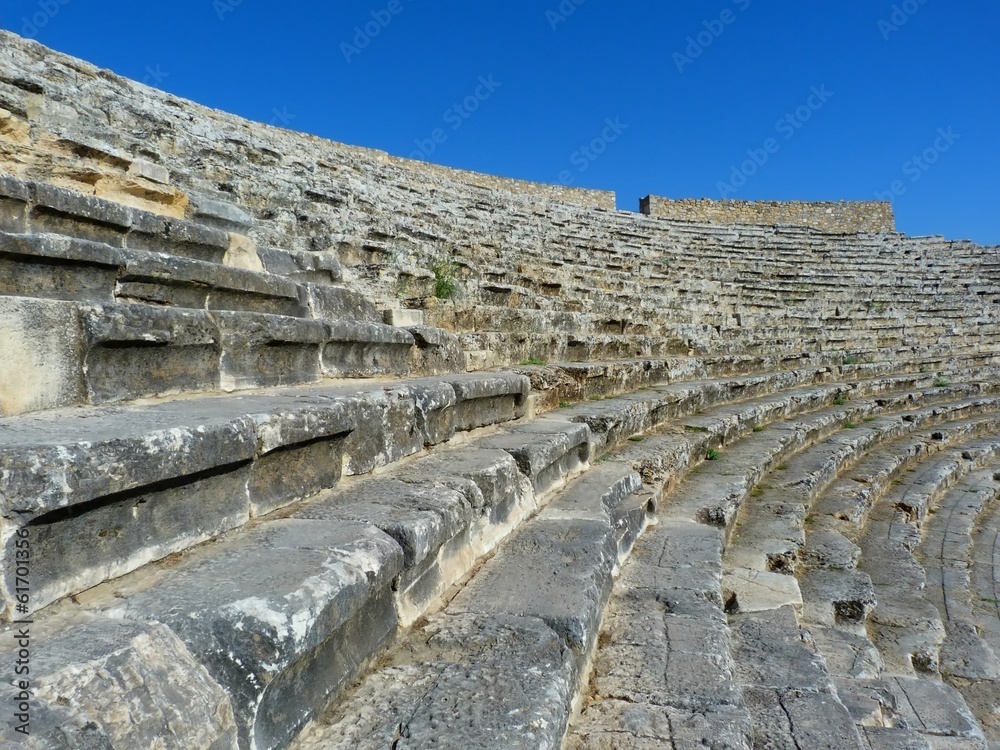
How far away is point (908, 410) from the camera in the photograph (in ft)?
26.2

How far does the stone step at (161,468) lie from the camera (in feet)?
3.68

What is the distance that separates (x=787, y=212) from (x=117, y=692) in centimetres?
2247

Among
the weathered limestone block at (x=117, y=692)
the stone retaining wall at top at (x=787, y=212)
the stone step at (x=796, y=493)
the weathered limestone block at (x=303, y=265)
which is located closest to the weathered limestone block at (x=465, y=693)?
the weathered limestone block at (x=117, y=692)

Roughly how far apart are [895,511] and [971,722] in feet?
9.36

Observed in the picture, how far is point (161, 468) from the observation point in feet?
4.37

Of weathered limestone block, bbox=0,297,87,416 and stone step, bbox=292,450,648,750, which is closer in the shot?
stone step, bbox=292,450,648,750

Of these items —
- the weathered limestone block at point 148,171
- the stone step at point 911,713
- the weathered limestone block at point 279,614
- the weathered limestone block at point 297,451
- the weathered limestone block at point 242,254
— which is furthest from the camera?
the weathered limestone block at point 148,171

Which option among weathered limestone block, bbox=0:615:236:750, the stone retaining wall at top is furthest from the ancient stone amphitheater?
the stone retaining wall at top

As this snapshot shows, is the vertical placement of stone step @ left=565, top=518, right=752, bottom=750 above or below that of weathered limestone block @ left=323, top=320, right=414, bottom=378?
below

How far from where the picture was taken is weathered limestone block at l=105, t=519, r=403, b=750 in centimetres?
111

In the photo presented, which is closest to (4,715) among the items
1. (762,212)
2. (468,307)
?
(468,307)

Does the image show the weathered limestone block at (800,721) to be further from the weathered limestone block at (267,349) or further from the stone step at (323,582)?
the weathered limestone block at (267,349)

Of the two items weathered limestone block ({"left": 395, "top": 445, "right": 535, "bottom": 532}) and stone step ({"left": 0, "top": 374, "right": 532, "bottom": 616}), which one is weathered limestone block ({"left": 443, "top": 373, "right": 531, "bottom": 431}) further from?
stone step ({"left": 0, "top": 374, "right": 532, "bottom": 616})

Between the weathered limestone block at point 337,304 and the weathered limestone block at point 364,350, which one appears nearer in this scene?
the weathered limestone block at point 364,350
